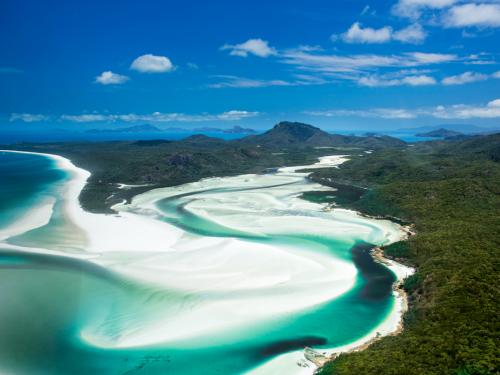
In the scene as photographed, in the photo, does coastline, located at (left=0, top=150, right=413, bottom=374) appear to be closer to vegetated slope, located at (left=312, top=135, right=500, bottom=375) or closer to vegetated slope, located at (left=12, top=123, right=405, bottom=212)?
vegetated slope, located at (left=312, top=135, right=500, bottom=375)

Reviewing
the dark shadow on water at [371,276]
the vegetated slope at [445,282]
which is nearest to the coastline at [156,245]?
the dark shadow on water at [371,276]

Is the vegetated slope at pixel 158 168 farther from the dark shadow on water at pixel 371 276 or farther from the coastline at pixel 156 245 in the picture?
the dark shadow on water at pixel 371 276

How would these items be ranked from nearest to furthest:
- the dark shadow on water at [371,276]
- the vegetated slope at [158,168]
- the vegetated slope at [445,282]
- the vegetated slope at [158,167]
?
the vegetated slope at [445,282], the dark shadow on water at [371,276], the vegetated slope at [158,168], the vegetated slope at [158,167]

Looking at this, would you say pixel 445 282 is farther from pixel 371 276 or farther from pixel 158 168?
pixel 158 168

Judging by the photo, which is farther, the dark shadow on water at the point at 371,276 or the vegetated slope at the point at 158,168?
the vegetated slope at the point at 158,168

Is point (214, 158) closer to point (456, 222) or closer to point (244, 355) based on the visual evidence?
point (456, 222)

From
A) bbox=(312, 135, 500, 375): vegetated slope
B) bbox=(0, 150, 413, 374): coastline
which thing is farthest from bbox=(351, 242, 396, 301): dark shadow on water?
bbox=(312, 135, 500, 375): vegetated slope

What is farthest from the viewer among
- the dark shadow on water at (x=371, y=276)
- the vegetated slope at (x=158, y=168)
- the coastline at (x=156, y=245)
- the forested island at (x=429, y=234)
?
the vegetated slope at (x=158, y=168)
